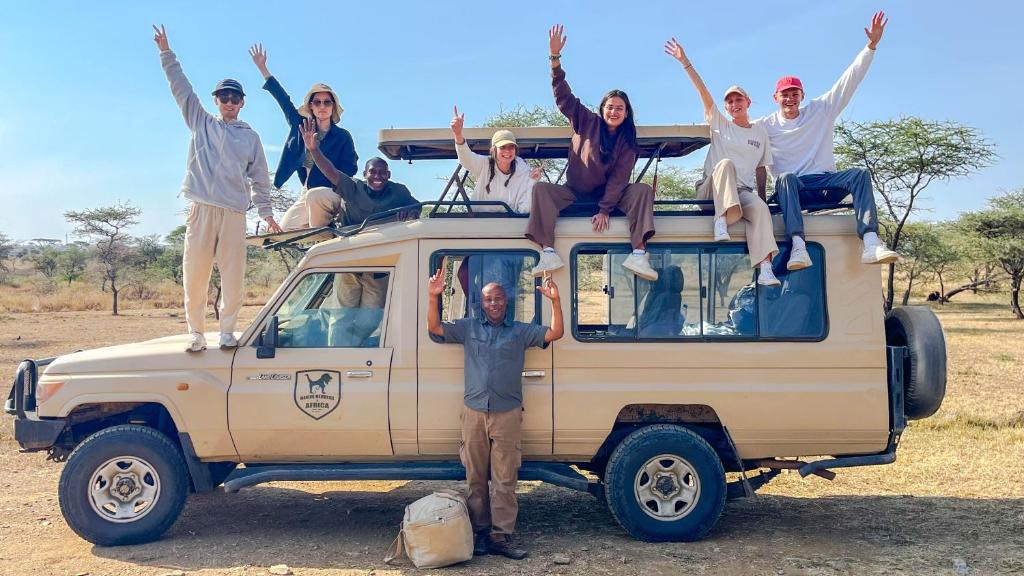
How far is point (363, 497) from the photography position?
685 centimetres

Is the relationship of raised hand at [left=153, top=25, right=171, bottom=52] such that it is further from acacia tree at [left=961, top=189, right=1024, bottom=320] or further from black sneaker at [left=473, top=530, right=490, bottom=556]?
acacia tree at [left=961, top=189, right=1024, bottom=320]

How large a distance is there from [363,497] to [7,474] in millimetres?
3390

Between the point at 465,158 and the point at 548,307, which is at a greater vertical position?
the point at 465,158

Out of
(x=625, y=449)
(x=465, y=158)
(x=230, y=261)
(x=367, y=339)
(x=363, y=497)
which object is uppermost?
(x=465, y=158)

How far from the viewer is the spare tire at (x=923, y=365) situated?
204 inches

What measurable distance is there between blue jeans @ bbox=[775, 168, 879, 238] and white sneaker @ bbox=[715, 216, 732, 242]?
411mm

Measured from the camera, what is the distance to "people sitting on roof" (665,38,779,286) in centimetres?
521

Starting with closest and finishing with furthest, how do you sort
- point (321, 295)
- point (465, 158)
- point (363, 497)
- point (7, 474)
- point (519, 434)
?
point (519, 434), point (321, 295), point (465, 158), point (363, 497), point (7, 474)

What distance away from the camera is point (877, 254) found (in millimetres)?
5031

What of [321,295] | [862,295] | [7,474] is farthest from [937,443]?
[7,474]

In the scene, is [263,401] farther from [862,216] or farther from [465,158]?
[862,216]

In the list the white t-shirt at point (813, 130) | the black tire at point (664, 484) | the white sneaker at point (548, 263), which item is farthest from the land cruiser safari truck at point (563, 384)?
the white t-shirt at point (813, 130)

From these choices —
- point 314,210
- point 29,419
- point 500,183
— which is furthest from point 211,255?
point 500,183

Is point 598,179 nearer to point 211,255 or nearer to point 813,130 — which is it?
point 813,130
